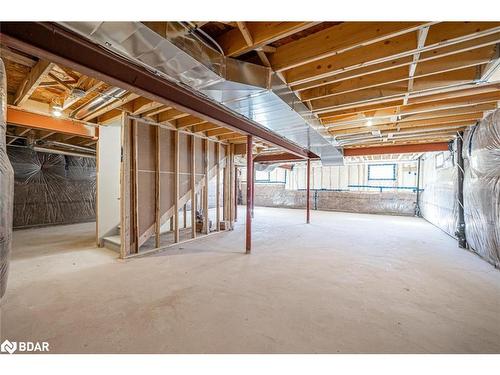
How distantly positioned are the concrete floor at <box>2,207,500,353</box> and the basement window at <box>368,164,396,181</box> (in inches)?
284

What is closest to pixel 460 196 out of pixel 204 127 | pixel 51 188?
pixel 204 127

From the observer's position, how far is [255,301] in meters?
1.97

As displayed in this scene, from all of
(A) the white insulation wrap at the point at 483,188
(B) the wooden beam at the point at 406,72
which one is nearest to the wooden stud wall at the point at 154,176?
(B) the wooden beam at the point at 406,72

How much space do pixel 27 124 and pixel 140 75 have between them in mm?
2959

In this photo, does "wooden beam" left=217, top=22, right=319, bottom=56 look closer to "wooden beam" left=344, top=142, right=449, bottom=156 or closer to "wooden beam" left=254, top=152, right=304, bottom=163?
"wooden beam" left=344, top=142, right=449, bottom=156

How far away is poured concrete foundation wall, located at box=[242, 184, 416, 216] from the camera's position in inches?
327

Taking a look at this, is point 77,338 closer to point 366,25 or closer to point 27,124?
point 366,25

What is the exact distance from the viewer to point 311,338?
1.48 meters

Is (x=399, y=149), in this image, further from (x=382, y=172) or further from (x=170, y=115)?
(x=170, y=115)

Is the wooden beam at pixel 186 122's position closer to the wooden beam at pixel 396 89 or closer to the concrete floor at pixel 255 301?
the wooden beam at pixel 396 89

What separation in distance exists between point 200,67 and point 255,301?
1985 millimetres

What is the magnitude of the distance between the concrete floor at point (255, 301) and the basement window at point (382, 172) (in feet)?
23.6

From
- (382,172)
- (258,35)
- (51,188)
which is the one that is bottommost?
(51,188)

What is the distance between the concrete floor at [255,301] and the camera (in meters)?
1.46
